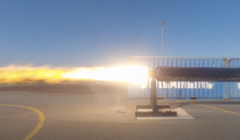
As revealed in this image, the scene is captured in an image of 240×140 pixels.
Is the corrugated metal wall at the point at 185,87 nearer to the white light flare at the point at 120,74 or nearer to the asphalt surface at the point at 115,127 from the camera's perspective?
the white light flare at the point at 120,74

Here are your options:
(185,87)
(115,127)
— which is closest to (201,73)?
(115,127)

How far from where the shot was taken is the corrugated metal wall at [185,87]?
14695 mm

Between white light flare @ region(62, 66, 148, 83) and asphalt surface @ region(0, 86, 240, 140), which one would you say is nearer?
asphalt surface @ region(0, 86, 240, 140)

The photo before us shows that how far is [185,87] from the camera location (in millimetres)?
15023

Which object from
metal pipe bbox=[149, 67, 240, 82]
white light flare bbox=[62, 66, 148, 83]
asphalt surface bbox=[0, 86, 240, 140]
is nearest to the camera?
asphalt surface bbox=[0, 86, 240, 140]

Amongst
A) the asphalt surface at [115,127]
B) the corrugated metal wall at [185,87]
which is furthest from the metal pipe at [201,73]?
the corrugated metal wall at [185,87]

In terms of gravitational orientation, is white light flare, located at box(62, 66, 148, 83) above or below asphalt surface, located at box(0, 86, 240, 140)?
above

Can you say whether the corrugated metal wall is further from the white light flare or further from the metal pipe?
the metal pipe

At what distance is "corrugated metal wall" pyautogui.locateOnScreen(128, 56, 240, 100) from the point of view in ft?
48.2

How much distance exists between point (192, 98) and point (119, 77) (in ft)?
19.0

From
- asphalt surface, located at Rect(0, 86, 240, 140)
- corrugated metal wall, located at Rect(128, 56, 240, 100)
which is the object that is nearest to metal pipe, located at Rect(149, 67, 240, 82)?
asphalt surface, located at Rect(0, 86, 240, 140)

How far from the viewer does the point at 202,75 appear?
27.8ft

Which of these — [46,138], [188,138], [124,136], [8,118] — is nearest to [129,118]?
[124,136]

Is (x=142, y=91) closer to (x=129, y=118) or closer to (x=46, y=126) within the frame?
(x=129, y=118)
